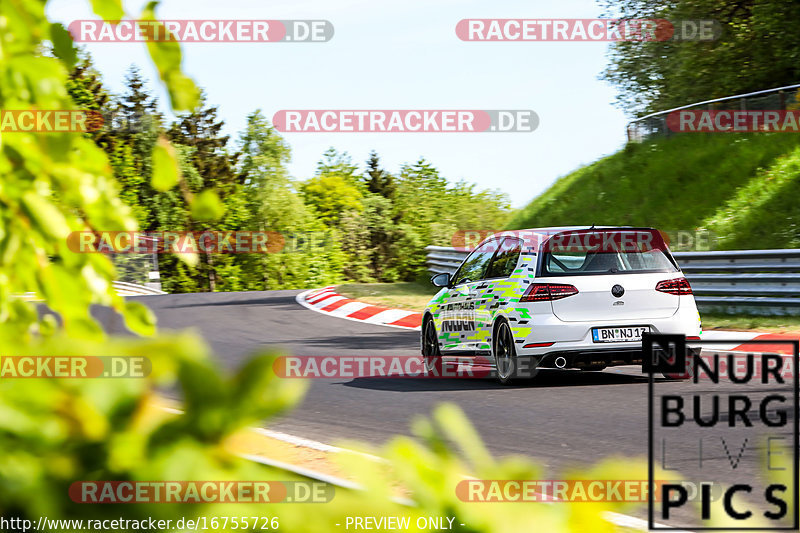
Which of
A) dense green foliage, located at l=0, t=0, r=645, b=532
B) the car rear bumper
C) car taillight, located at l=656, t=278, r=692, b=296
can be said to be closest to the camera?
dense green foliage, located at l=0, t=0, r=645, b=532

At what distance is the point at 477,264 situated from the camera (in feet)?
36.3

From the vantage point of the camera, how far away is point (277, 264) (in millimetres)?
62375

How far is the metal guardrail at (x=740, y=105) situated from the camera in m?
23.2

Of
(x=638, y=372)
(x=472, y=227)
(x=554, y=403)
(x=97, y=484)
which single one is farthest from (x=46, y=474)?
(x=472, y=227)

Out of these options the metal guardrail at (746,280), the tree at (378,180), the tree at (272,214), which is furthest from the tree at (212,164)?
the metal guardrail at (746,280)

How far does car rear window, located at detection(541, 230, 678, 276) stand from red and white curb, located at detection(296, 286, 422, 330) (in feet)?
22.4

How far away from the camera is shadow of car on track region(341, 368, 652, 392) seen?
995 cm

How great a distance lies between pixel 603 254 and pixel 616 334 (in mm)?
845

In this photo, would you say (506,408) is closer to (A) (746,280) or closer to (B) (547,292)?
(B) (547,292)

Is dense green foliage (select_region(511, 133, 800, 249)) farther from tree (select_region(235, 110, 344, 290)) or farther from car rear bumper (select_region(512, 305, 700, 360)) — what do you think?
tree (select_region(235, 110, 344, 290))

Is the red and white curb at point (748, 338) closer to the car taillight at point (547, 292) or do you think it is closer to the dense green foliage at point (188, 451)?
the car taillight at point (547, 292)

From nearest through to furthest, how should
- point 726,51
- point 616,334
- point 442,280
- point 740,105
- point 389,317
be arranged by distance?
point 616,334
point 442,280
point 389,317
point 740,105
point 726,51

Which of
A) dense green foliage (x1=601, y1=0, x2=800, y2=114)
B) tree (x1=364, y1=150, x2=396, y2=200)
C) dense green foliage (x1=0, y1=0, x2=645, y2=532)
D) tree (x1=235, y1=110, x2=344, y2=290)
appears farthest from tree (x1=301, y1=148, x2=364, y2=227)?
dense green foliage (x1=0, y1=0, x2=645, y2=532)

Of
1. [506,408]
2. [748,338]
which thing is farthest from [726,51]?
[506,408]
